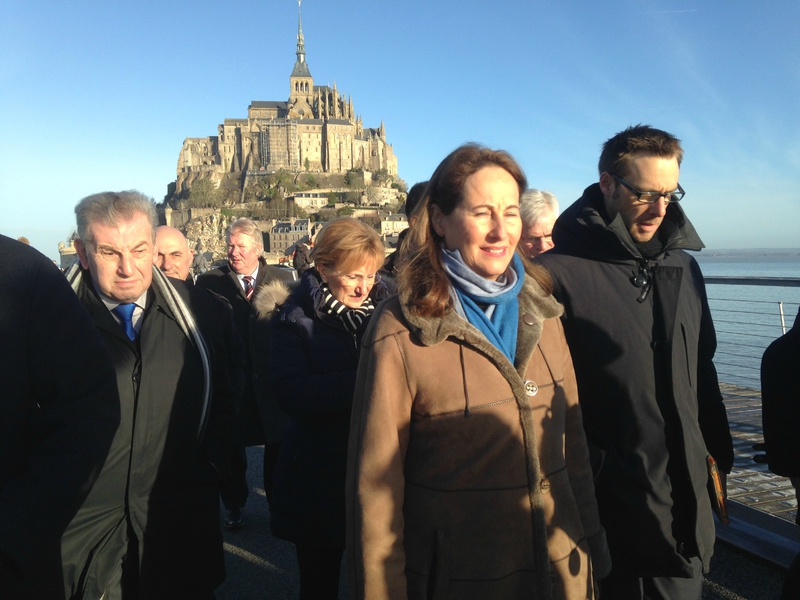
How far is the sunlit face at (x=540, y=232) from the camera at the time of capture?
3.32 m

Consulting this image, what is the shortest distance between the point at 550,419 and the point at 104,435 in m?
1.36

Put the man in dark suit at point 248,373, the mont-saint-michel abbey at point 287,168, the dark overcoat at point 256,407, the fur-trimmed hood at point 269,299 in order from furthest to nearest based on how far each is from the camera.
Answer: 1. the mont-saint-michel abbey at point 287,168
2. the dark overcoat at point 256,407
3. the man in dark suit at point 248,373
4. the fur-trimmed hood at point 269,299

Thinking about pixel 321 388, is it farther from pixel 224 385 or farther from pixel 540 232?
pixel 540 232

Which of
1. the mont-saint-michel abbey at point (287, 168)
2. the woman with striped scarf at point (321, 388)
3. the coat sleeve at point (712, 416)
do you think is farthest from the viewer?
the mont-saint-michel abbey at point (287, 168)

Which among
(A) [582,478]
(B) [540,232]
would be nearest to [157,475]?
(A) [582,478]

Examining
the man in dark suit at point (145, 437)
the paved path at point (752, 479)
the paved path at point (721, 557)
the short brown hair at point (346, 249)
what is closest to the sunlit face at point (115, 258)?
the man in dark suit at point (145, 437)

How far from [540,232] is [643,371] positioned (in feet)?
4.68

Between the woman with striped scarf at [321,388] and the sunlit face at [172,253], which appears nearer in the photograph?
the woman with striped scarf at [321,388]

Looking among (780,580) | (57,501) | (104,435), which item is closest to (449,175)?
(104,435)

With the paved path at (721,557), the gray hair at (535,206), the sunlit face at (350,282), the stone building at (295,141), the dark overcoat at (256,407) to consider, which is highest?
the stone building at (295,141)

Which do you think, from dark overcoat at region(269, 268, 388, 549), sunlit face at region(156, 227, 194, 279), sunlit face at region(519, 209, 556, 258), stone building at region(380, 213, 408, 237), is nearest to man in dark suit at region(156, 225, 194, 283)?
sunlit face at region(156, 227, 194, 279)

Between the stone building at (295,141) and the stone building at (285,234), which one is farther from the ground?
the stone building at (295,141)

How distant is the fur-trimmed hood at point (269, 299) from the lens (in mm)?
3033

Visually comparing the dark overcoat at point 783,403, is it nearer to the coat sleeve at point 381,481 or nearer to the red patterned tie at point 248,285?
the coat sleeve at point 381,481
